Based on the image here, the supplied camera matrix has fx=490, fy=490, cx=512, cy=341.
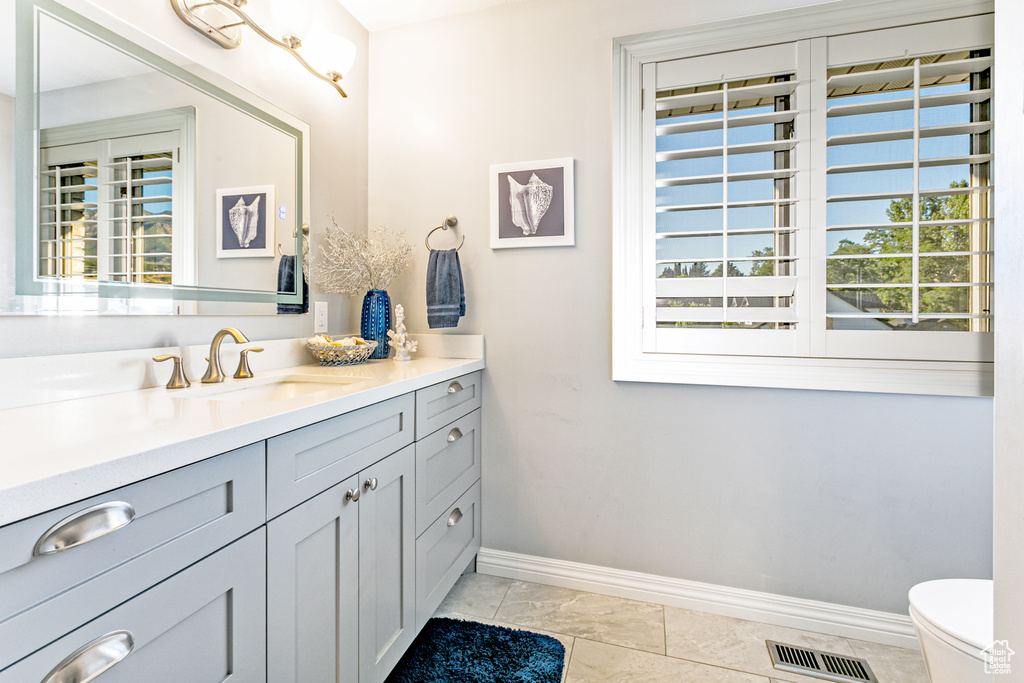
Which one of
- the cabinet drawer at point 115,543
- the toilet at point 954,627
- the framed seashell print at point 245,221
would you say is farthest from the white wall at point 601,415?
the cabinet drawer at point 115,543

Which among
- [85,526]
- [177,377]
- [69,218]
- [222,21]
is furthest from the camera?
[222,21]

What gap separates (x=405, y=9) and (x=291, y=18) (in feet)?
1.65

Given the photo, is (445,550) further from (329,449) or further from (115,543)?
(115,543)

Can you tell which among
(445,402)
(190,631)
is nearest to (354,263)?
(445,402)

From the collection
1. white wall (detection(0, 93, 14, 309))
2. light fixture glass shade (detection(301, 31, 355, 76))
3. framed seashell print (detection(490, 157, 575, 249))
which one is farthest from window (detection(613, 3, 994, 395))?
white wall (detection(0, 93, 14, 309))

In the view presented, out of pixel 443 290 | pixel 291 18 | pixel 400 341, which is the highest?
pixel 291 18

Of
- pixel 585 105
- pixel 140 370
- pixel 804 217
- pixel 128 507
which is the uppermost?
pixel 585 105

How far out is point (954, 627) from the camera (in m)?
1.06

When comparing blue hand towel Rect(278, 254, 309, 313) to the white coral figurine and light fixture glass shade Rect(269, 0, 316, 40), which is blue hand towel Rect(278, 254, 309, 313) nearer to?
the white coral figurine

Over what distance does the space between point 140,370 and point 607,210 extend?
156 cm

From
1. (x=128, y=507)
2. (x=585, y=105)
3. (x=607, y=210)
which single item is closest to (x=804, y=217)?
(x=607, y=210)

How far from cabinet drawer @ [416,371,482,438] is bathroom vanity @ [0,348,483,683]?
0.5 inches

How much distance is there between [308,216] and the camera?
1.83 m

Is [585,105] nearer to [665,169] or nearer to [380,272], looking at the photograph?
[665,169]
